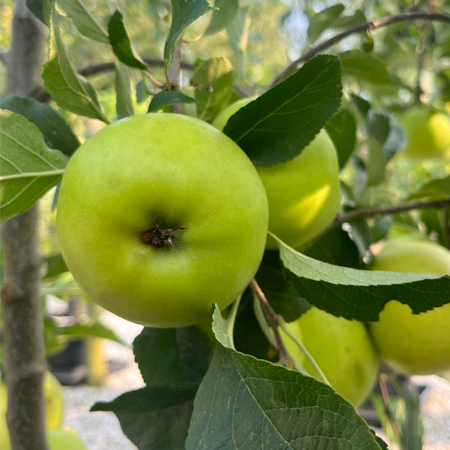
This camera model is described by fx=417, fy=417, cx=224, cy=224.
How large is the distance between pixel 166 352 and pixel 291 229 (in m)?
0.17

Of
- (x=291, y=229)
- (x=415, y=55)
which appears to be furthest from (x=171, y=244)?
(x=415, y=55)

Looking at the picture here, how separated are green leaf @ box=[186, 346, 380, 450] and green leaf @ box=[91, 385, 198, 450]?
0.12m

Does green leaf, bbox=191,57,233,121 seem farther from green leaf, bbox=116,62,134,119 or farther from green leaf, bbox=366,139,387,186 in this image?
green leaf, bbox=366,139,387,186

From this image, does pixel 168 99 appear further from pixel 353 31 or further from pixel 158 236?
pixel 353 31

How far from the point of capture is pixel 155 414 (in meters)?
0.37

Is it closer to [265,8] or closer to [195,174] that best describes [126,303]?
[195,174]

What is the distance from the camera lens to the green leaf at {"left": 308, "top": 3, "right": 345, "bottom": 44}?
1.96 ft

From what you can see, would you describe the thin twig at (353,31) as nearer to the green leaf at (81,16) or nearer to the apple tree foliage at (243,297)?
the apple tree foliage at (243,297)

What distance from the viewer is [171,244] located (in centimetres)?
27

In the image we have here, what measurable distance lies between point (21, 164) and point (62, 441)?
2.00 ft

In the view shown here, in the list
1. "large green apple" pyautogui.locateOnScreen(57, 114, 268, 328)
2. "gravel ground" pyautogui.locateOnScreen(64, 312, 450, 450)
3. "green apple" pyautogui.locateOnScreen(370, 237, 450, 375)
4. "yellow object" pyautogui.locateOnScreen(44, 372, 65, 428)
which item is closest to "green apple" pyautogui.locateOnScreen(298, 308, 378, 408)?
"green apple" pyautogui.locateOnScreen(370, 237, 450, 375)

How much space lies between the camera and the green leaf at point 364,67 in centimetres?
53

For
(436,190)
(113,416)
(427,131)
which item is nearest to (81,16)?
(436,190)

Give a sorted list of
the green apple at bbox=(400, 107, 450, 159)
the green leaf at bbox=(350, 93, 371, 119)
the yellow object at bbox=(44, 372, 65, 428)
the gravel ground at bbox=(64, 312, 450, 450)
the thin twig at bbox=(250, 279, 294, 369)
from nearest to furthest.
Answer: the thin twig at bbox=(250, 279, 294, 369) → the green leaf at bbox=(350, 93, 371, 119) → the yellow object at bbox=(44, 372, 65, 428) → the green apple at bbox=(400, 107, 450, 159) → the gravel ground at bbox=(64, 312, 450, 450)
